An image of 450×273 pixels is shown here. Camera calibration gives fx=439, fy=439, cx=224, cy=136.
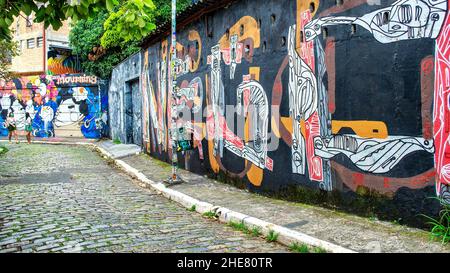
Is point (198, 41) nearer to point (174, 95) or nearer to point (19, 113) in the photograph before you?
point (174, 95)

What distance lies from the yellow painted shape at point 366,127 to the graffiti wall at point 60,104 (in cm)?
2109

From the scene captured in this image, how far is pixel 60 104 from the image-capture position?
26359 millimetres

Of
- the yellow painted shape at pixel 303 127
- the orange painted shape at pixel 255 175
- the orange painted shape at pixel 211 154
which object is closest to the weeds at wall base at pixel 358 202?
the orange painted shape at pixel 255 175

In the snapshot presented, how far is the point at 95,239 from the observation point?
5156mm

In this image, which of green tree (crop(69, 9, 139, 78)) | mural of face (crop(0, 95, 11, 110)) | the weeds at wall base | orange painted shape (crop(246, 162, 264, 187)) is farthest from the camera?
mural of face (crop(0, 95, 11, 110))

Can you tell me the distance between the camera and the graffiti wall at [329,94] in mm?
4754

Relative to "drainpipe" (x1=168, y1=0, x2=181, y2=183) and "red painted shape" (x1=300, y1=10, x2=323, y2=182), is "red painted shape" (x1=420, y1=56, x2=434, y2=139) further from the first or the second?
"drainpipe" (x1=168, y1=0, x2=181, y2=183)

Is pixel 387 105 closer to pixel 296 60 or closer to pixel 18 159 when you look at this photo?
pixel 296 60

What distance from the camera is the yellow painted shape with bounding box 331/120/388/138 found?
524 cm

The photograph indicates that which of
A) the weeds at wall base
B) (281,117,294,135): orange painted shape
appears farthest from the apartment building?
the weeds at wall base

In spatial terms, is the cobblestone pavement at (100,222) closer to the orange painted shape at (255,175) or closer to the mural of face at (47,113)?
the orange painted shape at (255,175)

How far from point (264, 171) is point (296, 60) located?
2.04 meters

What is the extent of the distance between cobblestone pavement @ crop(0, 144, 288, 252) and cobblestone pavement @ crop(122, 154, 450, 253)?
55 centimetres
